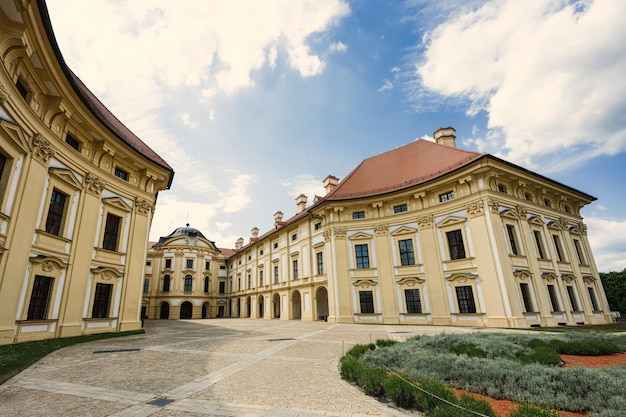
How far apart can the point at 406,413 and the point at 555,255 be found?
2302 centimetres

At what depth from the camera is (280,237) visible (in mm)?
34250

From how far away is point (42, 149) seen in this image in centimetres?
1170

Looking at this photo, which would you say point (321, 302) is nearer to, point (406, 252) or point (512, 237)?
point (406, 252)

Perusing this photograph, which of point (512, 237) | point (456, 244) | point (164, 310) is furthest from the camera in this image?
point (164, 310)

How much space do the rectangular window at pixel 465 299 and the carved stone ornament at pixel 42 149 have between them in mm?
22736

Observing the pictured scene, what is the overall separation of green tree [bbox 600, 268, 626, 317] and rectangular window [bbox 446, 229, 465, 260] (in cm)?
3079

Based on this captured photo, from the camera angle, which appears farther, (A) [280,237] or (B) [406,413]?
(A) [280,237]

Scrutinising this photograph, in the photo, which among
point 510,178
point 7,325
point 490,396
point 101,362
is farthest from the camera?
point 510,178

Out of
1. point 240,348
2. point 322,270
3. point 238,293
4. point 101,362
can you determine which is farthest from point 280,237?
point 101,362

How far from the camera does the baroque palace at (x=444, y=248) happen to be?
18.8m

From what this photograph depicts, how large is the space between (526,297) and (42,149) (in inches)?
1012

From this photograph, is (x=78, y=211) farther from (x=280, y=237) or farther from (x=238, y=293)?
(x=238, y=293)

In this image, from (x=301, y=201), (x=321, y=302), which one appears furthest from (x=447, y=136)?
(x=321, y=302)

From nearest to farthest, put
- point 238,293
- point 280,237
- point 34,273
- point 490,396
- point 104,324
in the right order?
point 490,396 → point 34,273 → point 104,324 → point 280,237 → point 238,293
